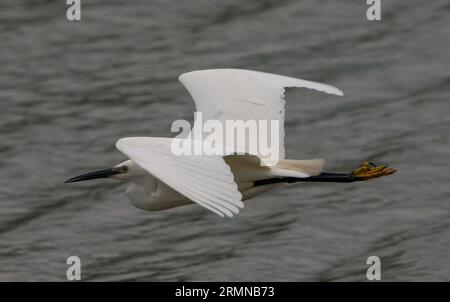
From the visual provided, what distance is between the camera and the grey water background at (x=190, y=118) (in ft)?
46.6

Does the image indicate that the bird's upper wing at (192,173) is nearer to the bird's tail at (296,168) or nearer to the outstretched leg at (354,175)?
the bird's tail at (296,168)

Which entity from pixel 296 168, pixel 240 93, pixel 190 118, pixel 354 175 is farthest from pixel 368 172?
pixel 190 118

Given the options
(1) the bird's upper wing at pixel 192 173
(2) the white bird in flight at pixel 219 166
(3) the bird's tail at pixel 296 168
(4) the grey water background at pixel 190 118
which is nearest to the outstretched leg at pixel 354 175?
(2) the white bird in flight at pixel 219 166

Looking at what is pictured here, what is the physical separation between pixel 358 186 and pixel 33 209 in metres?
2.85

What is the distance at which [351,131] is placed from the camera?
15875 millimetres

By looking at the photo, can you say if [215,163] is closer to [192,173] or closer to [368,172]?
[192,173]

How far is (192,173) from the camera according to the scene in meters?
10.7

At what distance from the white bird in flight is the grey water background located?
165cm

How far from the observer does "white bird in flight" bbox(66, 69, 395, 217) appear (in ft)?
34.6

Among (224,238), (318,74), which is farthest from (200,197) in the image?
(318,74)

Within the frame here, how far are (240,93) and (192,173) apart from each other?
7.54 feet

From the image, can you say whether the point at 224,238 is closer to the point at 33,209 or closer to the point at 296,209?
the point at 296,209

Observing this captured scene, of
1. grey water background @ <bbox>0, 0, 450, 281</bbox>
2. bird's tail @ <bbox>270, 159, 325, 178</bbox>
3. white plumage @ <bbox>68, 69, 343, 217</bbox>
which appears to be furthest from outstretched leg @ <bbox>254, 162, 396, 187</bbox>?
grey water background @ <bbox>0, 0, 450, 281</bbox>

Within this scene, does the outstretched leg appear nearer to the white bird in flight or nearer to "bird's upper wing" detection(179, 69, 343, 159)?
the white bird in flight
